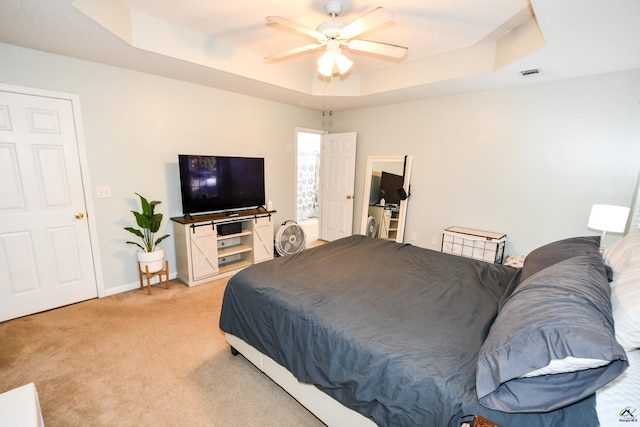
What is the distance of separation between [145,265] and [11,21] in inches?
87.1

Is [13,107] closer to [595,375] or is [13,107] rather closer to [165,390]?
[165,390]

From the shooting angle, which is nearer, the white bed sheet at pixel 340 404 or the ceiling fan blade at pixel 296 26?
the white bed sheet at pixel 340 404

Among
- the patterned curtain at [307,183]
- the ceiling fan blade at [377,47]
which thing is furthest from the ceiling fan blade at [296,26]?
the patterned curtain at [307,183]

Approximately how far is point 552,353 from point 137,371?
7.89 ft

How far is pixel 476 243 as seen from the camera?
3.30m

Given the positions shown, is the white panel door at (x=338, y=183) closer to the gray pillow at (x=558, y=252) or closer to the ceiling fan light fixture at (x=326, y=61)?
the ceiling fan light fixture at (x=326, y=61)

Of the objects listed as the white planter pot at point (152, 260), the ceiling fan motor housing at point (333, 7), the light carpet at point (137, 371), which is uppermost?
the ceiling fan motor housing at point (333, 7)

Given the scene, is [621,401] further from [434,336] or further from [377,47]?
[377,47]

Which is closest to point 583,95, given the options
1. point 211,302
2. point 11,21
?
point 211,302

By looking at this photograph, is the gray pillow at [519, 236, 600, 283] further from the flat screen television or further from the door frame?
the door frame

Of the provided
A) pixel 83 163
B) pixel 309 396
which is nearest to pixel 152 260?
pixel 83 163

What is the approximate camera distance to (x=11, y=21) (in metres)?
1.89

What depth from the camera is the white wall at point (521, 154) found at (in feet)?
8.74

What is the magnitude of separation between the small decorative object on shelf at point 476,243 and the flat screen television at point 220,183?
264 centimetres
